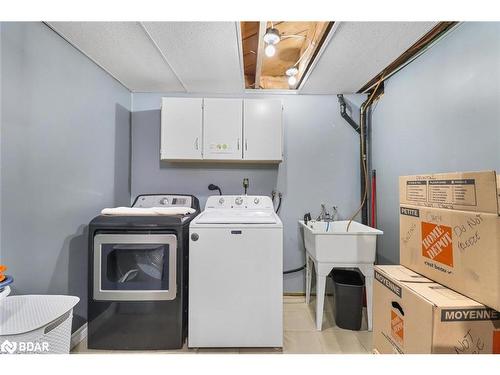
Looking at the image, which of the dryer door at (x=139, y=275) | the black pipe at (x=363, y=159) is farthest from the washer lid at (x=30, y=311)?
the black pipe at (x=363, y=159)

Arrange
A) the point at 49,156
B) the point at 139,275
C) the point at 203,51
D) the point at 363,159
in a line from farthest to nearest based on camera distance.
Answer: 1. the point at 363,159
2. the point at 203,51
3. the point at 139,275
4. the point at 49,156

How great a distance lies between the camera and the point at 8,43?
127 cm

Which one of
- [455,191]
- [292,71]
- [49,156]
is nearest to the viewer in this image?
[455,191]

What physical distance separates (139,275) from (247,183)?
1301 mm

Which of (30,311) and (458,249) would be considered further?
(30,311)

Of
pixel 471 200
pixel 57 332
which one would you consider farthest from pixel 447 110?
pixel 57 332

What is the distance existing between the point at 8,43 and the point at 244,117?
1601 millimetres

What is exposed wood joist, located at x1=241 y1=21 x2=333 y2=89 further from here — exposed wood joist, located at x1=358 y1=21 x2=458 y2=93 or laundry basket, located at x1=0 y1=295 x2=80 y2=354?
laundry basket, located at x1=0 y1=295 x2=80 y2=354

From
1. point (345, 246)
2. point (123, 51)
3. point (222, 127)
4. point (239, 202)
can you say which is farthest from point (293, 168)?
point (123, 51)

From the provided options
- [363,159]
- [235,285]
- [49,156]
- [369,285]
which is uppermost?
[363,159]

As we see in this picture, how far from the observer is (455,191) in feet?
3.17

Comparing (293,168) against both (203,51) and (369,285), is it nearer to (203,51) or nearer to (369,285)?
(369,285)
